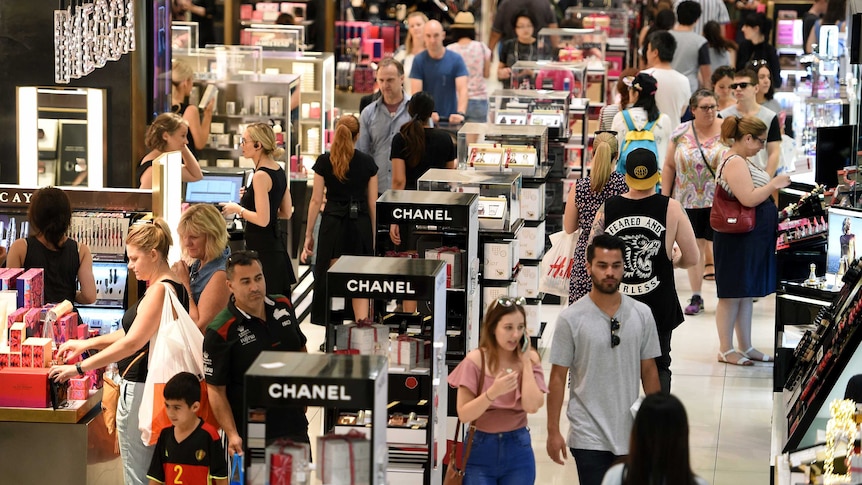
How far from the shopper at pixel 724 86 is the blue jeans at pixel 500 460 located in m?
6.03

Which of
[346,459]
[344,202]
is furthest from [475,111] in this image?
[346,459]

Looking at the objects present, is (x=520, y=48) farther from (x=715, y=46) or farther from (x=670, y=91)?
(x=670, y=91)

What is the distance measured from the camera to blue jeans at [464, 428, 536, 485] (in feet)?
18.4

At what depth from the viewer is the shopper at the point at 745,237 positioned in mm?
8805

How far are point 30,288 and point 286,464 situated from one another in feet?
9.22

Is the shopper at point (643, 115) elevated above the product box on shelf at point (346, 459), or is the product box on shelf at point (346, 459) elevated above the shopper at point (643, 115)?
the shopper at point (643, 115)

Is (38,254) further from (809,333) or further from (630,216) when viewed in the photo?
(809,333)

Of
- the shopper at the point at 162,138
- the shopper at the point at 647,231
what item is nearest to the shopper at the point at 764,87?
the shopper at the point at 162,138

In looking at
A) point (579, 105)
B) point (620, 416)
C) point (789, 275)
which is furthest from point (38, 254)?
point (579, 105)

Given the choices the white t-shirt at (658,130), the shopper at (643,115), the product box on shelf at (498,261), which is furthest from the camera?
the white t-shirt at (658,130)

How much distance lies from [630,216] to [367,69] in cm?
1039

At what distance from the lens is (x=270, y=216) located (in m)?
9.04

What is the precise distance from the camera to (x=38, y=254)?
7336mm

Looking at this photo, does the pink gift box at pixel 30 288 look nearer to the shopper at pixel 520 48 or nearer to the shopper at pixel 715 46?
the shopper at pixel 520 48
